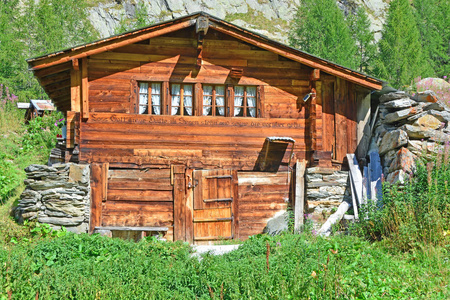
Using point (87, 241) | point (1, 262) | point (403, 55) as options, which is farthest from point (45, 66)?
point (403, 55)

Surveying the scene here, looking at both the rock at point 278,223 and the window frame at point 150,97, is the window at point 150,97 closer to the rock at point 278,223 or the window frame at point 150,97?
the window frame at point 150,97

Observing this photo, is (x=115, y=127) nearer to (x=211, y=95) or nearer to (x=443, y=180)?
(x=211, y=95)

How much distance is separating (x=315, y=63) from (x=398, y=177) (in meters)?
3.94

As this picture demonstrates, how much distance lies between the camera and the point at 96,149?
12.1 meters

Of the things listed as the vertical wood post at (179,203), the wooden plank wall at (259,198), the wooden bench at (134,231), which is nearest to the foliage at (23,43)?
the wooden bench at (134,231)

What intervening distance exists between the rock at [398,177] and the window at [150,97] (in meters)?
6.57

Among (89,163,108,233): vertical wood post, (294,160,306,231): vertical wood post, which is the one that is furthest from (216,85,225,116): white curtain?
(89,163,108,233): vertical wood post

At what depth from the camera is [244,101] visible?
13008 mm

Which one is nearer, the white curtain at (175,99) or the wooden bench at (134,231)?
the wooden bench at (134,231)

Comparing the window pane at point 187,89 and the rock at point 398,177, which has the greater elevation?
the window pane at point 187,89

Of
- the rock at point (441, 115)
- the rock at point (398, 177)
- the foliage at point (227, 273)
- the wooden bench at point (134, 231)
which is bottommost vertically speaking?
the wooden bench at point (134, 231)

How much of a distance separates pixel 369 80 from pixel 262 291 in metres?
8.58

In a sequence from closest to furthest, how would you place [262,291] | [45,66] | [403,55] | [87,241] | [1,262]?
[262,291] → [1,262] → [87,241] → [45,66] → [403,55]

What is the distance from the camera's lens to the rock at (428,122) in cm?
1223
